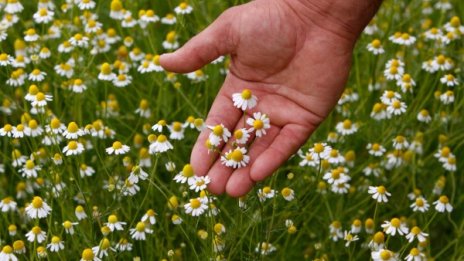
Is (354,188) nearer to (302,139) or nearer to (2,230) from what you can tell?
(302,139)

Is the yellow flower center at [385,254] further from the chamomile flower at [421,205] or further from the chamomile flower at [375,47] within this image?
the chamomile flower at [375,47]

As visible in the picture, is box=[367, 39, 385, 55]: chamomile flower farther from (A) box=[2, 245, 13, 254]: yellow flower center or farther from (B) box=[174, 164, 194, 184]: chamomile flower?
(A) box=[2, 245, 13, 254]: yellow flower center

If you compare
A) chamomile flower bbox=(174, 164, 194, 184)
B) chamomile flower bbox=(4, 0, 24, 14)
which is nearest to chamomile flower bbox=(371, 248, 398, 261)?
chamomile flower bbox=(174, 164, 194, 184)

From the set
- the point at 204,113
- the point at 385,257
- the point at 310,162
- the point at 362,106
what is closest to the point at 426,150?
the point at 362,106

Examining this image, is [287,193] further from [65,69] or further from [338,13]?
[65,69]

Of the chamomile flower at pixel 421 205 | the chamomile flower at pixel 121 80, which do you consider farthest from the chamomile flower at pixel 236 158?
the chamomile flower at pixel 121 80

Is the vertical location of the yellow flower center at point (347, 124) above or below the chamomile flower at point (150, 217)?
above
